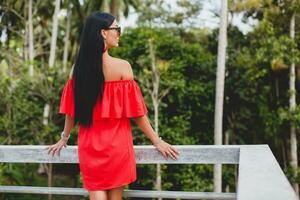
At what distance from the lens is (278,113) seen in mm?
14047

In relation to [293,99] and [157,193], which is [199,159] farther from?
[293,99]

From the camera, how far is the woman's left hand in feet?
6.95

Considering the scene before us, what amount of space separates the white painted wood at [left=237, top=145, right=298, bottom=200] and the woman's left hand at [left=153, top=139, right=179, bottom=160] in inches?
12.8

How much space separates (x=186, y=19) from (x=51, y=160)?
19317 millimetres

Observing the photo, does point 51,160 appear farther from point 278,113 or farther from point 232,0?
point 232,0

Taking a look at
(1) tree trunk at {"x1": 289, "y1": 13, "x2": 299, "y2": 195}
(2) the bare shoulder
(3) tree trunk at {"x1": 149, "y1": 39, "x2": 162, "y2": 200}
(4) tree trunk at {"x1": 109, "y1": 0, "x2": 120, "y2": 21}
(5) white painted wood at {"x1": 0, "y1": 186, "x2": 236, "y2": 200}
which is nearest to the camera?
(5) white painted wood at {"x1": 0, "y1": 186, "x2": 236, "y2": 200}

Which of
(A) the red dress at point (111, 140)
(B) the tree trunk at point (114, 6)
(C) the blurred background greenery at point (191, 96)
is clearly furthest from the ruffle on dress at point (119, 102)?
(B) the tree trunk at point (114, 6)

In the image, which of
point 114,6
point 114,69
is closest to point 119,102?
point 114,69

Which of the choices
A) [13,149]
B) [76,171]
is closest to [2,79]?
[76,171]

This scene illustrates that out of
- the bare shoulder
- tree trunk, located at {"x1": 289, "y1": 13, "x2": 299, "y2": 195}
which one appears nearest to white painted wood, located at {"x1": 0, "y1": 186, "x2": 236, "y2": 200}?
the bare shoulder

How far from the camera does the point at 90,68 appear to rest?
6.87ft

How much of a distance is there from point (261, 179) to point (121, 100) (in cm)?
92

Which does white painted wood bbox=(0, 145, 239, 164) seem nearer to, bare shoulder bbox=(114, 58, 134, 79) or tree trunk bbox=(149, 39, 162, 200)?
bare shoulder bbox=(114, 58, 134, 79)

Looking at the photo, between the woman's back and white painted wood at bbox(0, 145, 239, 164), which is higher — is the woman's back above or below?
above
